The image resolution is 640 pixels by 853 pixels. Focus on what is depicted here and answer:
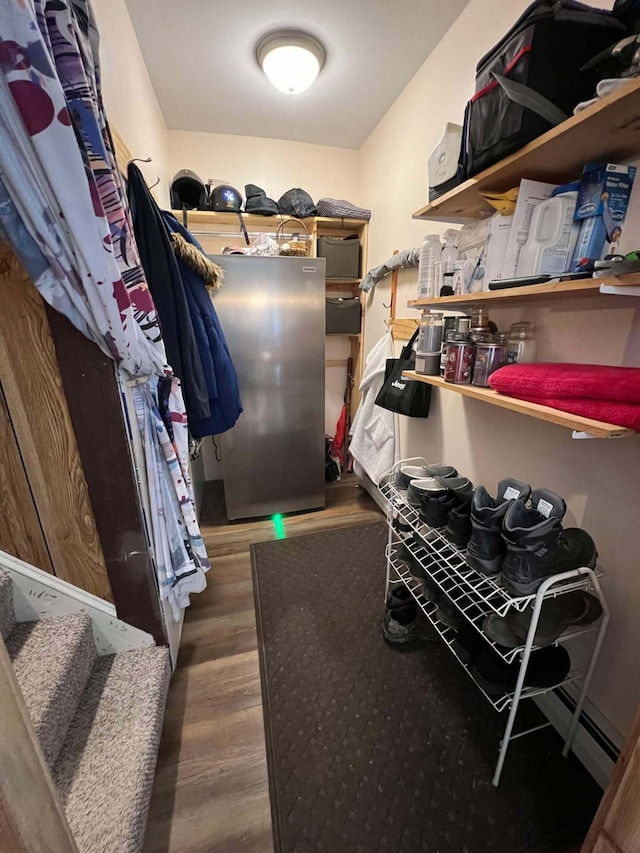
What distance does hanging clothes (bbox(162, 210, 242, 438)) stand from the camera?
133cm

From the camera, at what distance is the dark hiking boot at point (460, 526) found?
990 mm

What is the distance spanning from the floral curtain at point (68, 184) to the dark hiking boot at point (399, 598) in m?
1.30

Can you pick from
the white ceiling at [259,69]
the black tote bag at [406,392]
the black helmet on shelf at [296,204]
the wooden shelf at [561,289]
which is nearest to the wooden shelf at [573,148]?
the wooden shelf at [561,289]

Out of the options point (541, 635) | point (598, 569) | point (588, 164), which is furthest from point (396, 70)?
point (541, 635)

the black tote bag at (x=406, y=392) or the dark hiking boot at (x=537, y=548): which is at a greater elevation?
the black tote bag at (x=406, y=392)

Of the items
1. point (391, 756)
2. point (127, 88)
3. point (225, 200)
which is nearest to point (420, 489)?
point (391, 756)

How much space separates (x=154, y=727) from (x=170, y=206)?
2.69 m

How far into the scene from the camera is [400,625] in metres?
1.35

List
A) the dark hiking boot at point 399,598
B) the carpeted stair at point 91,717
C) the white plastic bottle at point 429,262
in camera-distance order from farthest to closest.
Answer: the dark hiking boot at point 399,598 < the white plastic bottle at point 429,262 < the carpeted stair at point 91,717

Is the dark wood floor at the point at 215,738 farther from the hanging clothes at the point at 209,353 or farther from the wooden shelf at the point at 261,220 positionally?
the wooden shelf at the point at 261,220

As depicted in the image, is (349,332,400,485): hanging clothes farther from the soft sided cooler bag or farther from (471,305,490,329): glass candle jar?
the soft sided cooler bag

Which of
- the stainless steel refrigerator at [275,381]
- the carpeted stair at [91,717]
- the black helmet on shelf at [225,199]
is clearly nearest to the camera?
the carpeted stair at [91,717]

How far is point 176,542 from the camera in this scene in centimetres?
115

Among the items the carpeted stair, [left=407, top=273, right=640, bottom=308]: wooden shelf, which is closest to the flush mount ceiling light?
[left=407, top=273, right=640, bottom=308]: wooden shelf
